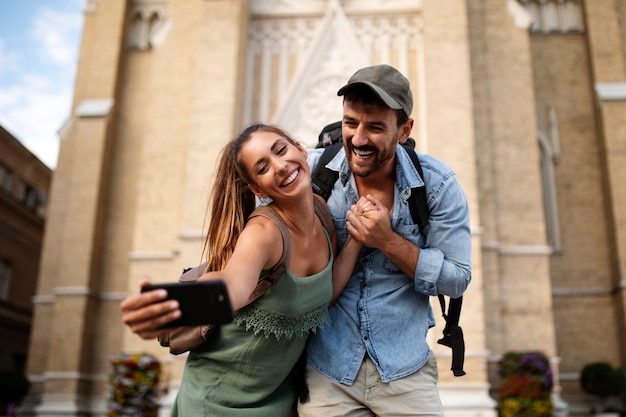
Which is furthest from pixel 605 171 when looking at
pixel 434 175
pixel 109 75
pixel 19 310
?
pixel 19 310

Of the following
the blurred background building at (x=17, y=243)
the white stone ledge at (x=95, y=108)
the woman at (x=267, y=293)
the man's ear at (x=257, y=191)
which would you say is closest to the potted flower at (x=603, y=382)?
the woman at (x=267, y=293)

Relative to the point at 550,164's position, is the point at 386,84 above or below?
below

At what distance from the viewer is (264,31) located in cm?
1363

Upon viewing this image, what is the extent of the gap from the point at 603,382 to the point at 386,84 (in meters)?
12.3

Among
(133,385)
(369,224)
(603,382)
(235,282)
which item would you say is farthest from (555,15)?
(235,282)

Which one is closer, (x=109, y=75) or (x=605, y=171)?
(x=605, y=171)

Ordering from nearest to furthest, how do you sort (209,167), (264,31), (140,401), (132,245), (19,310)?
(140,401), (209,167), (264,31), (132,245), (19,310)

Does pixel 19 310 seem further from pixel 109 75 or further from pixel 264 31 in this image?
pixel 264 31

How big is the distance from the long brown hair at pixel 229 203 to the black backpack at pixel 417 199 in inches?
15.7

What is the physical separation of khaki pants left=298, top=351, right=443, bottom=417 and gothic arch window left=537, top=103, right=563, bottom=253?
13.3 m

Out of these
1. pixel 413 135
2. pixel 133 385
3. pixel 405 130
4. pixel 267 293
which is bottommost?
pixel 133 385

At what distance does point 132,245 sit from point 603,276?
11.0m

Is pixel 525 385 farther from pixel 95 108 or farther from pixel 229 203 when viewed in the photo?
pixel 95 108

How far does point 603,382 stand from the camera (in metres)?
12.6
